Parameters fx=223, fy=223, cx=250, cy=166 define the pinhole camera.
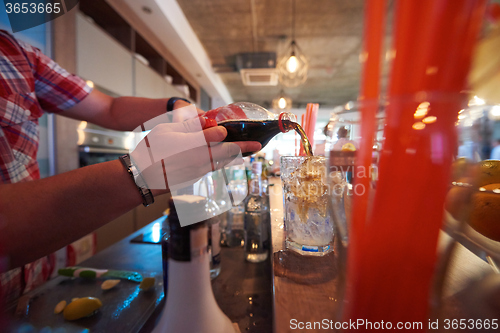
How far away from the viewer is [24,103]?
0.87 meters

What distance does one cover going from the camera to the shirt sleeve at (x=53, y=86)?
91 cm

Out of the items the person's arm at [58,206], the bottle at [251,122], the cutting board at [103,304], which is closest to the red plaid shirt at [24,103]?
the cutting board at [103,304]

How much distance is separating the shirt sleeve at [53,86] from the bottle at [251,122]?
0.82 metres

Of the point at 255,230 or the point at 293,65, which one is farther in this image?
the point at 293,65

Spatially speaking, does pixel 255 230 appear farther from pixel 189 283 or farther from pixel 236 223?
pixel 189 283

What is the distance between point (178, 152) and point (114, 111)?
842 mm

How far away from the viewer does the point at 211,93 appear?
5898 millimetres

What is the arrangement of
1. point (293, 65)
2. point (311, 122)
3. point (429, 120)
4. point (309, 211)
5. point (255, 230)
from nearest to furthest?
point (429, 120) < point (309, 211) < point (311, 122) < point (255, 230) < point (293, 65)

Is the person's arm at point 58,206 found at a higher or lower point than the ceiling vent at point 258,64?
lower

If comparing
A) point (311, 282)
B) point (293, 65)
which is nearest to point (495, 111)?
point (311, 282)

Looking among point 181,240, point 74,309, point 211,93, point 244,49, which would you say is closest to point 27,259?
point 74,309

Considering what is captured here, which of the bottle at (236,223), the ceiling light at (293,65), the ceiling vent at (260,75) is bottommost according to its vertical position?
the bottle at (236,223)

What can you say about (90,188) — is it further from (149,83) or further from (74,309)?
(149,83)

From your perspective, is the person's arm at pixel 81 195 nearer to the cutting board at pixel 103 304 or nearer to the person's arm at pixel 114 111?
the cutting board at pixel 103 304
